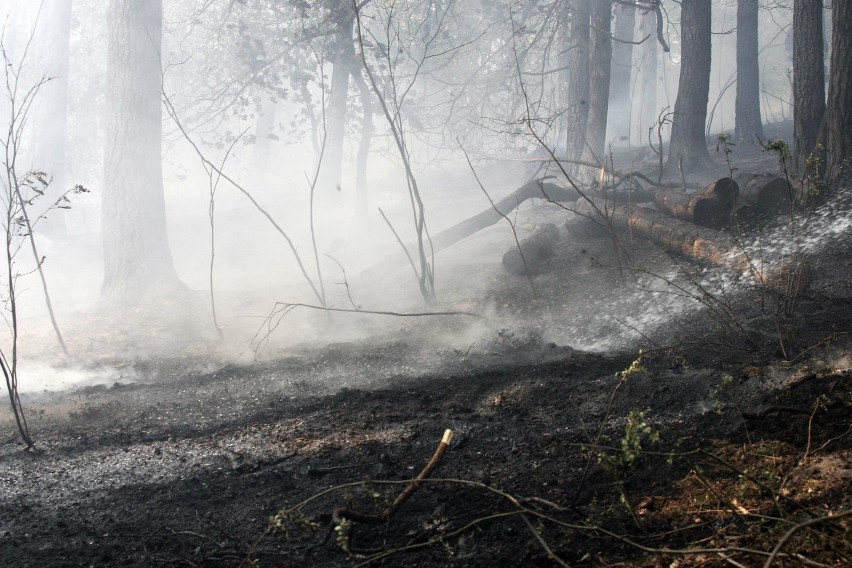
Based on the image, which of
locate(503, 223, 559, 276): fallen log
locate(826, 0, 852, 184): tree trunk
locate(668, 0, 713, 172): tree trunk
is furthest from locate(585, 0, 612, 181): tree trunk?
locate(826, 0, 852, 184): tree trunk

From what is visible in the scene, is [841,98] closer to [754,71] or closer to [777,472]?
[777,472]

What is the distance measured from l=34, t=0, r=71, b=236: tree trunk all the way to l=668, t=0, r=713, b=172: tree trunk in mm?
15303

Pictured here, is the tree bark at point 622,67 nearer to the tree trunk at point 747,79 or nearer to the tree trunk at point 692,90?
the tree trunk at point 747,79

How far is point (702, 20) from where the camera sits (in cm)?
1177

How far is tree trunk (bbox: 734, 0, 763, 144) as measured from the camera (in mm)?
14672

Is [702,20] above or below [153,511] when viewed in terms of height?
above

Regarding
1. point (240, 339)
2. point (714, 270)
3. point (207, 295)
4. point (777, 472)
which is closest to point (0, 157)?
point (207, 295)

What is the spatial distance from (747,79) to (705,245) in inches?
410

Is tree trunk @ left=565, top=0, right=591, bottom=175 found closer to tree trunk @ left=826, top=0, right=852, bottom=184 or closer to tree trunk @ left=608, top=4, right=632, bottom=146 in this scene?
tree trunk @ left=826, top=0, right=852, bottom=184

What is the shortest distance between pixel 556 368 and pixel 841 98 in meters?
4.86

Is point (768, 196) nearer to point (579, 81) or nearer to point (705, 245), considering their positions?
point (705, 245)

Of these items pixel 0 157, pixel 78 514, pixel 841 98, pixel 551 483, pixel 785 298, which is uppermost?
pixel 0 157

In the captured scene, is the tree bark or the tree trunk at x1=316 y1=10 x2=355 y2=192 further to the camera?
the tree bark

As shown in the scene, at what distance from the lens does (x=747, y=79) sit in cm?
1521
